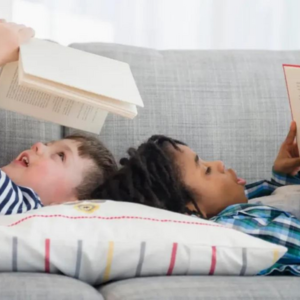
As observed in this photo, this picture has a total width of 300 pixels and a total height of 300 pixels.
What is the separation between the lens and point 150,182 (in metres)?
1.40

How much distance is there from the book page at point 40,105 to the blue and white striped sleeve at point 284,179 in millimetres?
451

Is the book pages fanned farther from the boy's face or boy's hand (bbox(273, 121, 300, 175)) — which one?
boy's hand (bbox(273, 121, 300, 175))

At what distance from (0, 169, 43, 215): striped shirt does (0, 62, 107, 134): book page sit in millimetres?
191

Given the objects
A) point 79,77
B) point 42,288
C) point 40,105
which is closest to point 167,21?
point 40,105

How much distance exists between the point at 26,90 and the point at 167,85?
0.41m

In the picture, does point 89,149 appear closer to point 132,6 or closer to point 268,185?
point 268,185

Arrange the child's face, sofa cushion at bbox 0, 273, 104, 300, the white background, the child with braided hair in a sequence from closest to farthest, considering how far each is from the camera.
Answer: sofa cushion at bbox 0, 273, 104, 300 < the child with braided hair < the child's face < the white background

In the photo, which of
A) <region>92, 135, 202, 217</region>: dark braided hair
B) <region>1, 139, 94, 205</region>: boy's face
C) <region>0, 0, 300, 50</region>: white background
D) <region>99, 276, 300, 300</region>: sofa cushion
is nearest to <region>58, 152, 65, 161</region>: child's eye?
<region>1, 139, 94, 205</region>: boy's face

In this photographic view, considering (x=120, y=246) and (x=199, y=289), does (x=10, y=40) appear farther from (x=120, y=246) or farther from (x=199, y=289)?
(x=199, y=289)

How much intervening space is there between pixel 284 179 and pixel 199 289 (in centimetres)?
65

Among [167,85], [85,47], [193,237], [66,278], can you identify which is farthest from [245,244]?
[85,47]

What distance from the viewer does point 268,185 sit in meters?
1.59

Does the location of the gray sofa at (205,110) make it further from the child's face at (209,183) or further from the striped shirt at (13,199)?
the striped shirt at (13,199)

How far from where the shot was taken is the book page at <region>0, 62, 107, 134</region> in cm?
139
